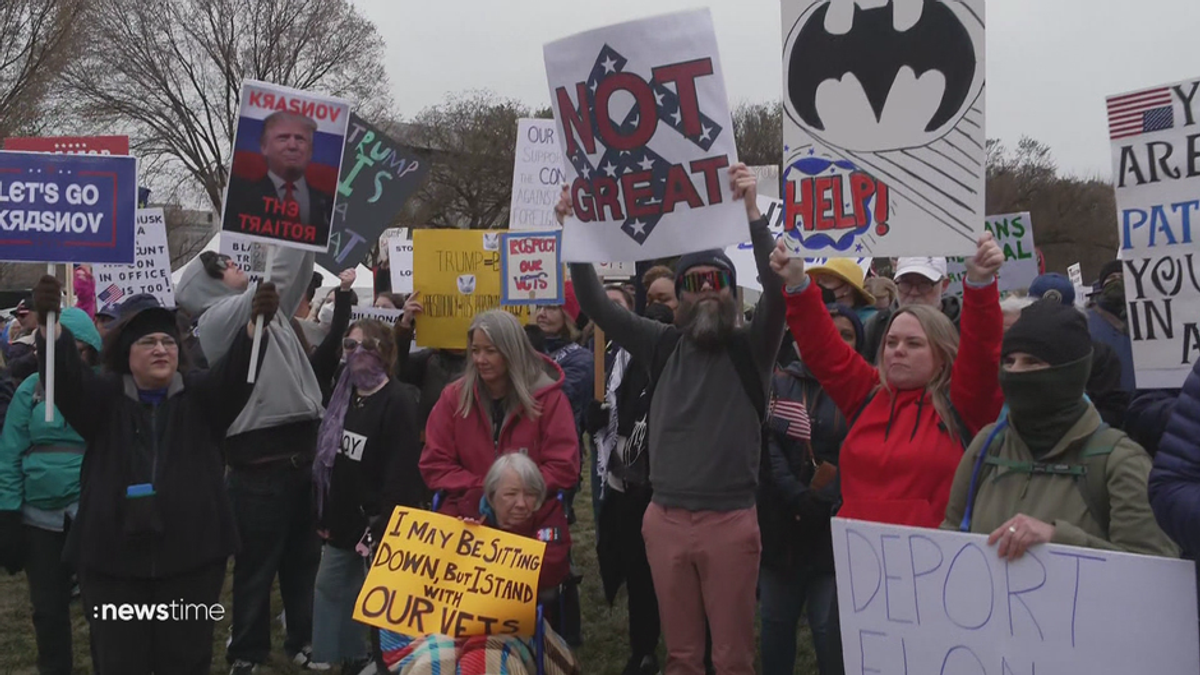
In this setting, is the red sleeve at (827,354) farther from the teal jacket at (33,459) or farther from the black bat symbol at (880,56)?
the teal jacket at (33,459)

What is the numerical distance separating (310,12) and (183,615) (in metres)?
34.4

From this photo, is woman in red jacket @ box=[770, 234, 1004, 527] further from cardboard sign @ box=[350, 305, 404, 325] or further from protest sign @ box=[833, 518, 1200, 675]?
cardboard sign @ box=[350, 305, 404, 325]

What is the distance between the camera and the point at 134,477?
14.2 feet

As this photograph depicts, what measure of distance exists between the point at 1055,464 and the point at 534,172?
5707 millimetres

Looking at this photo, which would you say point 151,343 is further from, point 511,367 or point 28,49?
point 28,49

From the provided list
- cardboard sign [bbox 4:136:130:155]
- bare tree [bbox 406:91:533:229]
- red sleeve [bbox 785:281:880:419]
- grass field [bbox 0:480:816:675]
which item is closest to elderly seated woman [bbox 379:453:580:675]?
red sleeve [bbox 785:281:880:419]

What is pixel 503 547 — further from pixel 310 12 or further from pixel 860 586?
pixel 310 12

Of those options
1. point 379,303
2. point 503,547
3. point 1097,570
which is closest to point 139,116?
point 379,303

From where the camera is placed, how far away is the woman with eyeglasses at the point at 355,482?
560 cm

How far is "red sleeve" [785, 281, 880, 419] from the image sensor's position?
157 inches

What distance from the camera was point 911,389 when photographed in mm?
3834

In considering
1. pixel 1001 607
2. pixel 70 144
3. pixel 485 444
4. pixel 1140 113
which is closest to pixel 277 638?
pixel 485 444

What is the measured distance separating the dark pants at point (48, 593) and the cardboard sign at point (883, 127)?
3.92m

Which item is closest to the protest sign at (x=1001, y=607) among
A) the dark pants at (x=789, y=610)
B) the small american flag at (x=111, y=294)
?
the dark pants at (x=789, y=610)
